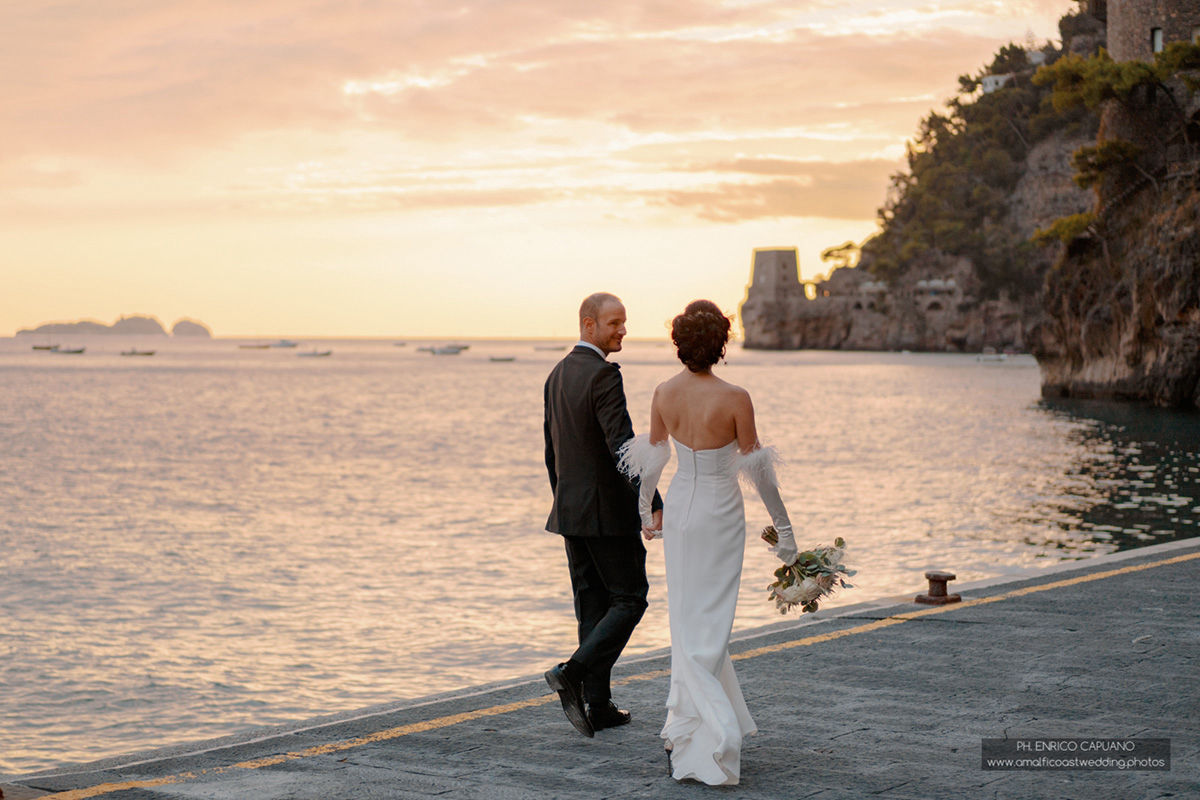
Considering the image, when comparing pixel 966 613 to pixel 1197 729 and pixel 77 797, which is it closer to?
pixel 1197 729

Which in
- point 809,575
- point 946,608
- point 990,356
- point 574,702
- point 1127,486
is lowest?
point 1127,486

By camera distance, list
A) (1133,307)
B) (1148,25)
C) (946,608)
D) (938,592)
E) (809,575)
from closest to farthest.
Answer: (809,575)
(946,608)
(938,592)
(1133,307)
(1148,25)

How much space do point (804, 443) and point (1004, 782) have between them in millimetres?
39246

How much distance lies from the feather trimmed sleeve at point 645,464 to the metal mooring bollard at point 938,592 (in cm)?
402

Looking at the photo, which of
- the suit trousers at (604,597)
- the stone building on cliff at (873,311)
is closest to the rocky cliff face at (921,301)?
the stone building on cliff at (873,311)

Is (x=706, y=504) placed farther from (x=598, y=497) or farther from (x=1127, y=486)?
(x=1127, y=486)

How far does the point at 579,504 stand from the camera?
5.86 metres

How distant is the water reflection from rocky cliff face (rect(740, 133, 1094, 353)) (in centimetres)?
5727

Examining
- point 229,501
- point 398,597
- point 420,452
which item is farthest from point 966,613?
point 420,452

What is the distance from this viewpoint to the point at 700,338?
Answer: 5.28m

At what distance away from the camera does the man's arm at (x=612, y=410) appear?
5645 mm

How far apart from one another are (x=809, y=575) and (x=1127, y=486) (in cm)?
2416

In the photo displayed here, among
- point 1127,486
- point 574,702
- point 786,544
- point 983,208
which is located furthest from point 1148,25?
point 983,208

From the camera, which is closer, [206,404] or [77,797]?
[77,797]
